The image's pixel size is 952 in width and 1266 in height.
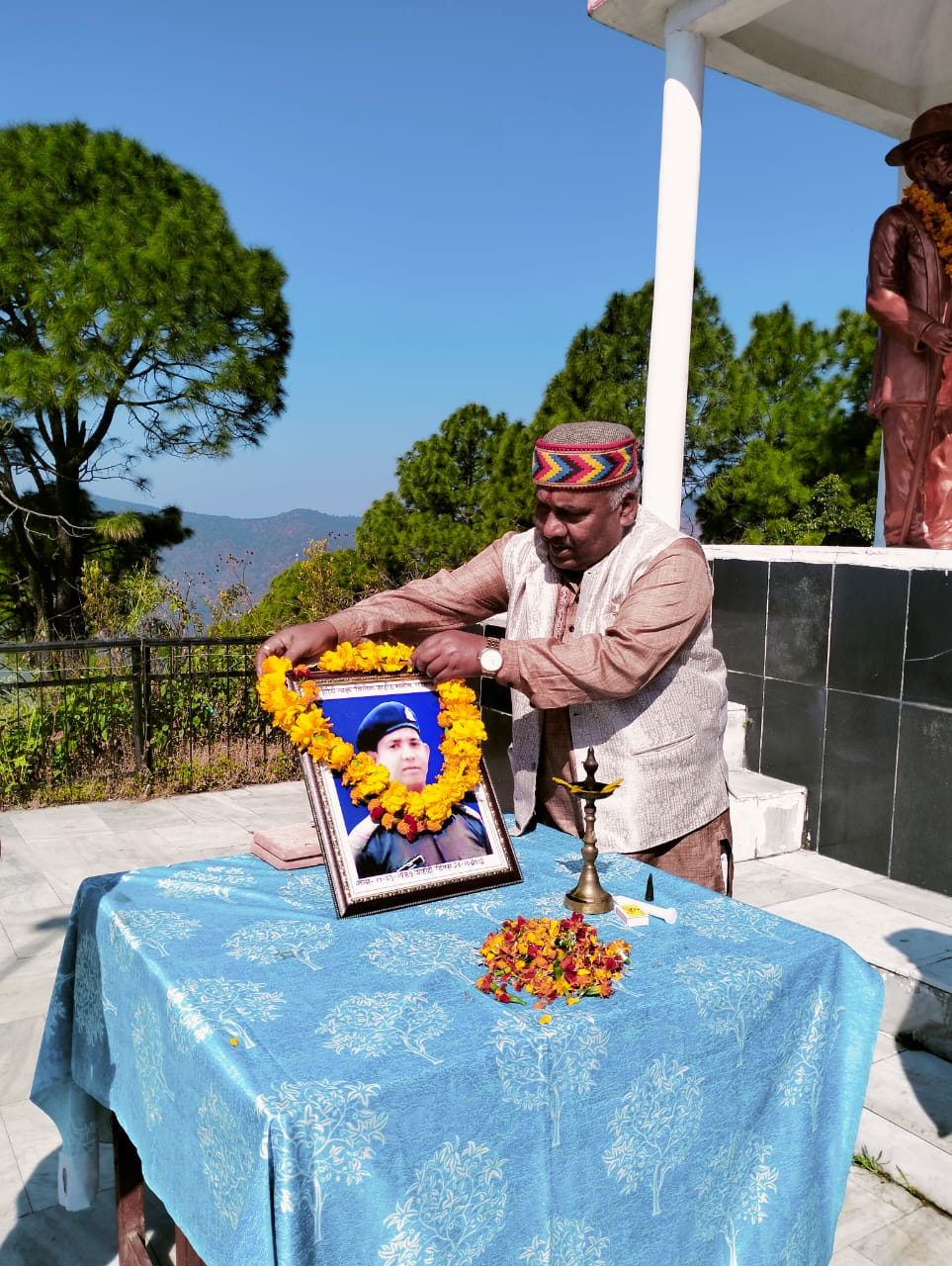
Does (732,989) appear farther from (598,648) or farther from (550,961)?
(598,648)

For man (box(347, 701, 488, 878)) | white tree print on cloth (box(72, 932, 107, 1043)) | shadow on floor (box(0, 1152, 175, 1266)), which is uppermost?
man (box(347, 701, 488, 878))

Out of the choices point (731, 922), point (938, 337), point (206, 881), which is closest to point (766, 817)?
point (938, 337)

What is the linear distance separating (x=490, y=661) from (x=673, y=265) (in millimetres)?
4596

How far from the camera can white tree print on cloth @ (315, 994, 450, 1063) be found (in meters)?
1.44

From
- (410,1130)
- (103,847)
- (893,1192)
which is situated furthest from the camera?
(103,847)

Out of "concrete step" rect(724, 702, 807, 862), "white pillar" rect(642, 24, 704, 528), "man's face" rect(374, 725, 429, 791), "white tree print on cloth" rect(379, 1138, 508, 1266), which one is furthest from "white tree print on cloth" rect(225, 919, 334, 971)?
"white pillar" rect(642, 24, 704, 528)

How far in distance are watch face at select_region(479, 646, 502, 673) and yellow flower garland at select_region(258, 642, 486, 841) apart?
8cm

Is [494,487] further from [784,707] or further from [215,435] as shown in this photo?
[784,707]

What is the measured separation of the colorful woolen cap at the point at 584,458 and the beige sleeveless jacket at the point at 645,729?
225 mm

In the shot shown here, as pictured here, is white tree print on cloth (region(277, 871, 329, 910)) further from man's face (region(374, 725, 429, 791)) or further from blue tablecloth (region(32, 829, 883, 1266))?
man's face (region(374, 725, 429, 791))

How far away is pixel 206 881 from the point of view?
2.12m

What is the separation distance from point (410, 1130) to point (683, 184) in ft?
18.8

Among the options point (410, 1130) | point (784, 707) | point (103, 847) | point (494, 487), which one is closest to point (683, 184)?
point (784, 707)

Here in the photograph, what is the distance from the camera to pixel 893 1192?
8.95 feet
